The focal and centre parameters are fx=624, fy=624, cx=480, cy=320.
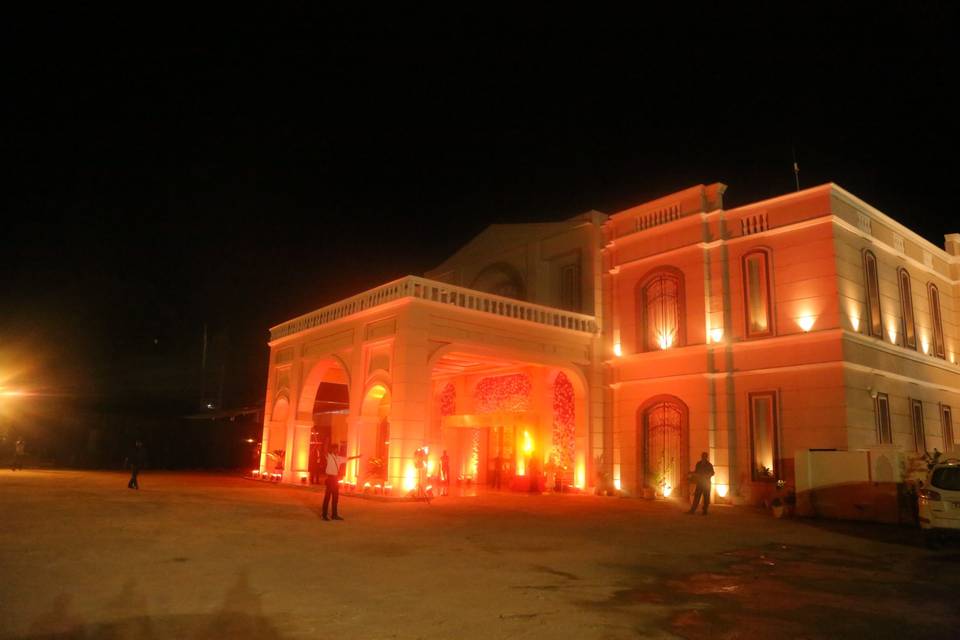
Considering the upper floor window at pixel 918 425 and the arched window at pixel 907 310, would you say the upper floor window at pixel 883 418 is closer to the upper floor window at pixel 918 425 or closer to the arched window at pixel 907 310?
the upper floor window at pixel 918 425

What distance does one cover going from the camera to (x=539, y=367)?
22312mm

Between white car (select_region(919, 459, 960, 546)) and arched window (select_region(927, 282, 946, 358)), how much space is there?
1355cm

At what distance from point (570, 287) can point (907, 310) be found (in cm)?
1086

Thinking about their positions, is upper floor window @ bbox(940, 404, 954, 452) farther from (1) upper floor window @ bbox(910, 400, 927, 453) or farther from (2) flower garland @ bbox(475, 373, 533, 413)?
(2) flower garland @ bbox(475, 373, 533, 413)

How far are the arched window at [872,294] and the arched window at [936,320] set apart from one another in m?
4.77

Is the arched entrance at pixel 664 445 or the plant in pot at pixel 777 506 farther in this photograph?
the arched entrance at pixel 664 445

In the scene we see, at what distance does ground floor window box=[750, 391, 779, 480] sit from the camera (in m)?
17.3

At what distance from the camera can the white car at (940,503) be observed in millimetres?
9914

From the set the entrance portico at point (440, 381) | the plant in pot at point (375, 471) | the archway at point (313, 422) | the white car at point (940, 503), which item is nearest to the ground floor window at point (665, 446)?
the entrance portico at point (440, 381)

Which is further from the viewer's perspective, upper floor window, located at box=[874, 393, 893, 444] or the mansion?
upper floor window, located at box=[874, 393, 893, 444]

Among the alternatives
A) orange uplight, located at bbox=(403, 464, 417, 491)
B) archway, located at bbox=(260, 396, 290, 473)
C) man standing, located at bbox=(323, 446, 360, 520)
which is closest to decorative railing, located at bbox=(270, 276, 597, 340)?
archway, located at bbox=(260, 396, 290, 473)

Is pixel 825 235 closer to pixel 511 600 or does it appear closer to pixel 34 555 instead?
pixel 511 600

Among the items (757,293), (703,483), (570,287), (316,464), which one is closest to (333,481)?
(703,483)

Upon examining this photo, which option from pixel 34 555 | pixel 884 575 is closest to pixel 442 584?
pixel 34 555
